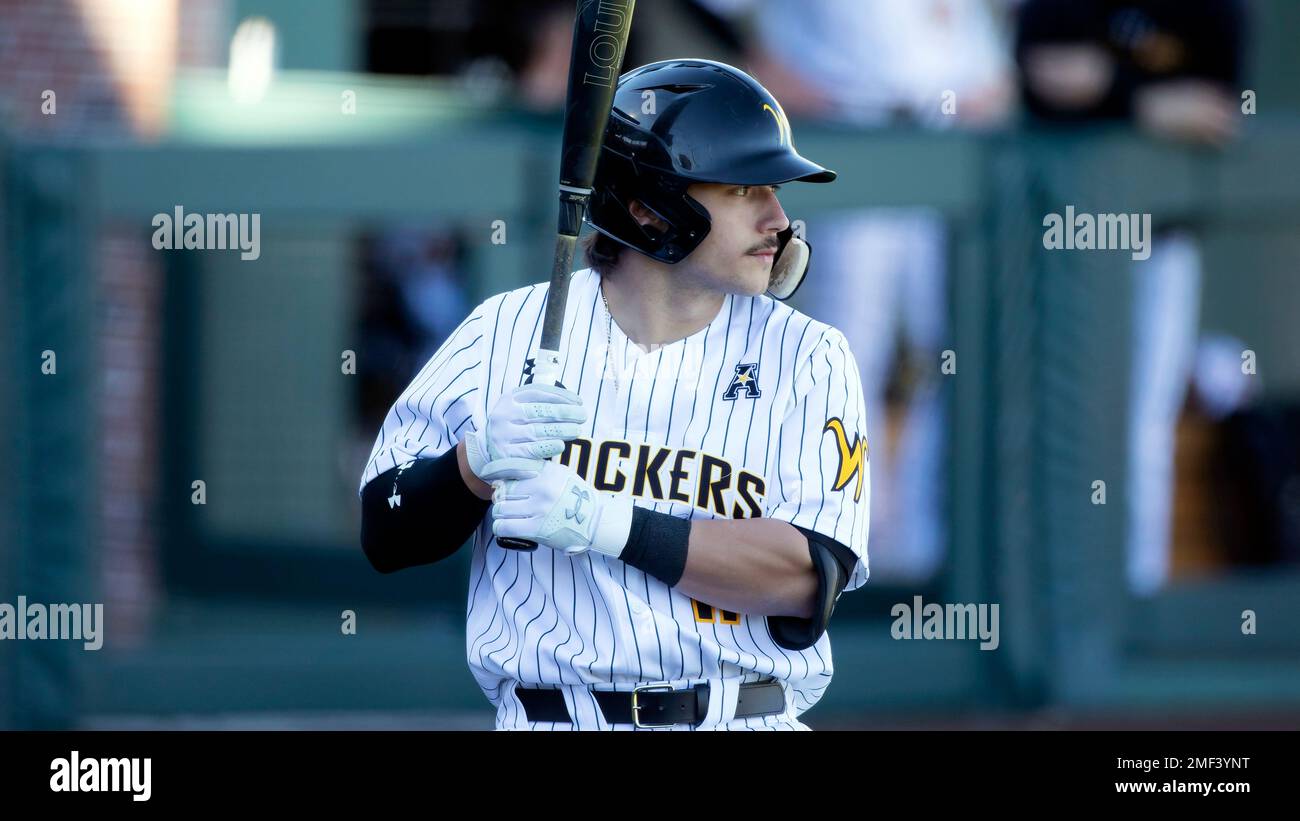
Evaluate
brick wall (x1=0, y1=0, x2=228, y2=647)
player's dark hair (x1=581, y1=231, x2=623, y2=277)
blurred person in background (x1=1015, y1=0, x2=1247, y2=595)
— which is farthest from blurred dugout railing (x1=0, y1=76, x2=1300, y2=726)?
player's dark hair (x1=581, y1=231, x2=623, y2=277)

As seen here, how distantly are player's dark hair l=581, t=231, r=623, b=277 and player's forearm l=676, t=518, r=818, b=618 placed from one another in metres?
0.52

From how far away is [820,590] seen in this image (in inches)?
101

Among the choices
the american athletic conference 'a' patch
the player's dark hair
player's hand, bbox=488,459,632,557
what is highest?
the player's dark hair

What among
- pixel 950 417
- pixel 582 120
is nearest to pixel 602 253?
pixel 582 120

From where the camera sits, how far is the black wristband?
2.51m

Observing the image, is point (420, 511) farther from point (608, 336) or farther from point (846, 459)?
point (846, 459)

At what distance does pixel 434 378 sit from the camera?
274 centimetres

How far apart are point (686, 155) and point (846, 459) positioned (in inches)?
21.3

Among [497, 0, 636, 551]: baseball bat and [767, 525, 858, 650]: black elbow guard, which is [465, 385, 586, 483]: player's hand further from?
[767, 525, 858, 650]: black elbow guard

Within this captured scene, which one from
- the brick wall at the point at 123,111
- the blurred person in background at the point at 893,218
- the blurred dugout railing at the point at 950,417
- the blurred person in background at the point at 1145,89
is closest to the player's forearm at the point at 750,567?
the blurred dugout railing at the point at 950,417

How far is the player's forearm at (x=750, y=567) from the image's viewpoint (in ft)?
8.27

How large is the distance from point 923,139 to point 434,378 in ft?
11.9
